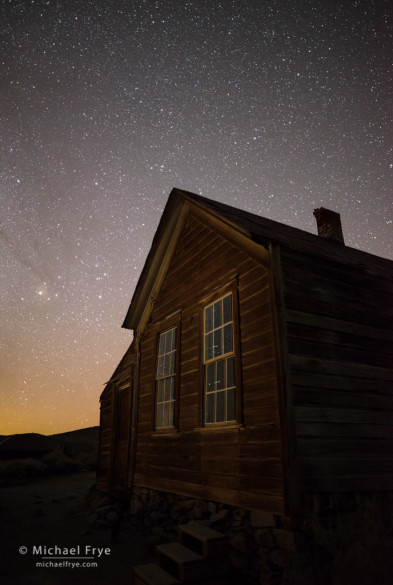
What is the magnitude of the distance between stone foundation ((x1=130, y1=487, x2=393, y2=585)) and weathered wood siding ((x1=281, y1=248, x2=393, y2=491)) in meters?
0.29

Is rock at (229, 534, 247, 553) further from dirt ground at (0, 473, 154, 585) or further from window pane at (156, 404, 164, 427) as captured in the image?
window pane at (156, 404, 164, 427)

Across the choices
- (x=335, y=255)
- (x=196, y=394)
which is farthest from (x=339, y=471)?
(x=335, y=255)

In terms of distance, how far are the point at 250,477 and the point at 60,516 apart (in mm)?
7855

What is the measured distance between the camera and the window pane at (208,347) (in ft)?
23.8

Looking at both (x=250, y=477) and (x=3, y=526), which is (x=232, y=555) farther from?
(x=3, y=526)

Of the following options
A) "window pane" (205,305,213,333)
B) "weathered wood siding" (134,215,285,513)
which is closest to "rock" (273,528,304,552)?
"weathered wood siding" (134,215,285,513)

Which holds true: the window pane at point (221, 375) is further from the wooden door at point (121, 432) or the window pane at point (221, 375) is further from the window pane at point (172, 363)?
the wooden door at point (121, 432)

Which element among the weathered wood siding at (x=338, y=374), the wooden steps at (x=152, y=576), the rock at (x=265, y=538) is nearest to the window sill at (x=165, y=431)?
the rock at (x=265, y=538)

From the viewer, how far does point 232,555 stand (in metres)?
5.39

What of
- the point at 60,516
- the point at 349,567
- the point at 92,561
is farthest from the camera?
the point at 60,516

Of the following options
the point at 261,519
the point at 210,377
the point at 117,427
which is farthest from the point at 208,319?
the point at 117,427

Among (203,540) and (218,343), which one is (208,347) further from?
(203,540)

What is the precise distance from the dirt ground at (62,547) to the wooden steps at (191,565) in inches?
59.2

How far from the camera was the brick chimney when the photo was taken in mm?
10852
